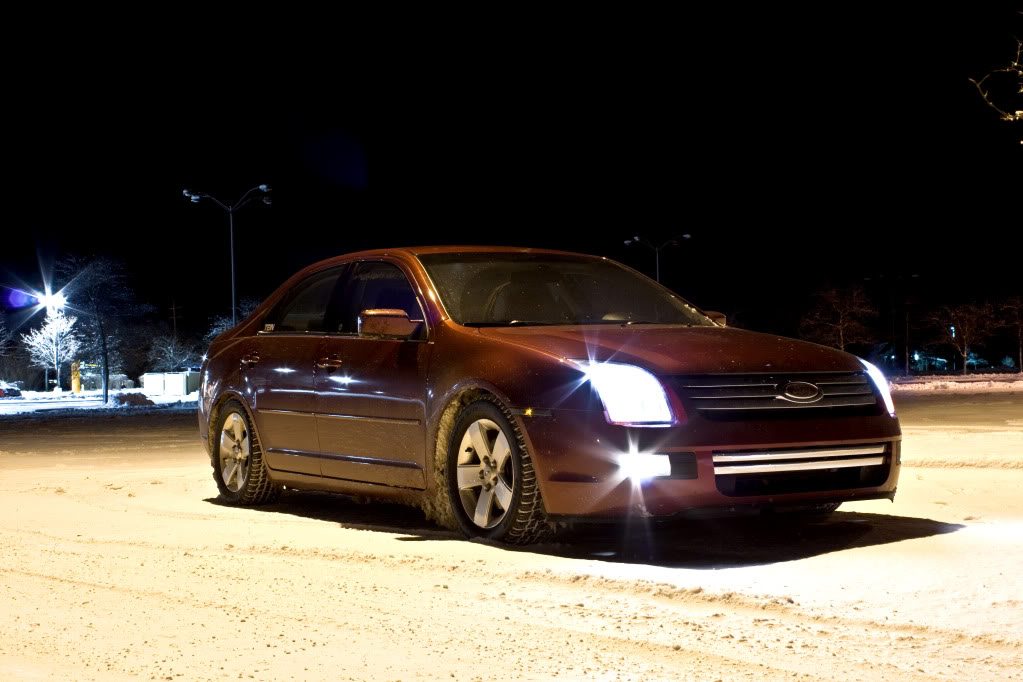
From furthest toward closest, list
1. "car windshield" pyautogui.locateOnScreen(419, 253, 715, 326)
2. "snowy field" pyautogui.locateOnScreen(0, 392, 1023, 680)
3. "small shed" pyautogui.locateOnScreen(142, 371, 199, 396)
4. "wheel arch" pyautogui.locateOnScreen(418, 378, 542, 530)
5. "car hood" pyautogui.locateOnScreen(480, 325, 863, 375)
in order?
"small shed" pyautogui.locateOnScreen(142, 371, 199, 396) → "car windshield" pyautogui.locateOnScreen(419, 253, 715, 326) → "wheel arch" pyautogui.locateOnScreen(418, 378, 542, 530) → "car hood" pyautogui.locateOnScreen(480, 325, 863, 375) → "snowy field" pyautogui.locateOnScreen(0, 392, 1023, 680)

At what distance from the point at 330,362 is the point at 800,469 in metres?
3.06

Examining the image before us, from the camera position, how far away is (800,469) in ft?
22.5

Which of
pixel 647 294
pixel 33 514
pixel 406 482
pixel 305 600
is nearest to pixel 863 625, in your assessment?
pixel 305 600

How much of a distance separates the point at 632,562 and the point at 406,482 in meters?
1.71

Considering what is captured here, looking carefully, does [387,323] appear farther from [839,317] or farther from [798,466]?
[839,317]

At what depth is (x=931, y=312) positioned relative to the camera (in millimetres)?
93125

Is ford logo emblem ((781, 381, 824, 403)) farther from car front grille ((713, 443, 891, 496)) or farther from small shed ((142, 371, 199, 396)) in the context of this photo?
small shed ((142, 371, 199, 396))

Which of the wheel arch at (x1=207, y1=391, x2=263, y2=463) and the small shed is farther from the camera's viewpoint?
the small shed

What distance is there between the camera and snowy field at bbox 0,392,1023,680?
182 inches

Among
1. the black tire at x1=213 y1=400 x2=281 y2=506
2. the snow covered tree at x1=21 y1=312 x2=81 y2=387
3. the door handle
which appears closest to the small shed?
the snow covered tree at x1=21 y1=312 x2=81 y2=387

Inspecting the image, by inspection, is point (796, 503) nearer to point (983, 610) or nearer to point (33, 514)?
Answer: point (983, 610)

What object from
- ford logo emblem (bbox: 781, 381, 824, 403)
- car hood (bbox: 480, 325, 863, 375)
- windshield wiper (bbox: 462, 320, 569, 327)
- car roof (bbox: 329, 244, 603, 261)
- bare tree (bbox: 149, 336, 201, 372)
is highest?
bare tree (bbox: 149, 336, 201, 372)

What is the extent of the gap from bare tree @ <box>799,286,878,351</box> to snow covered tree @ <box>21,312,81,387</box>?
45.3 metres

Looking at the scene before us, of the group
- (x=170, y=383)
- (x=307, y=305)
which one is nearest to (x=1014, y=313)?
(x=170, y=383)
